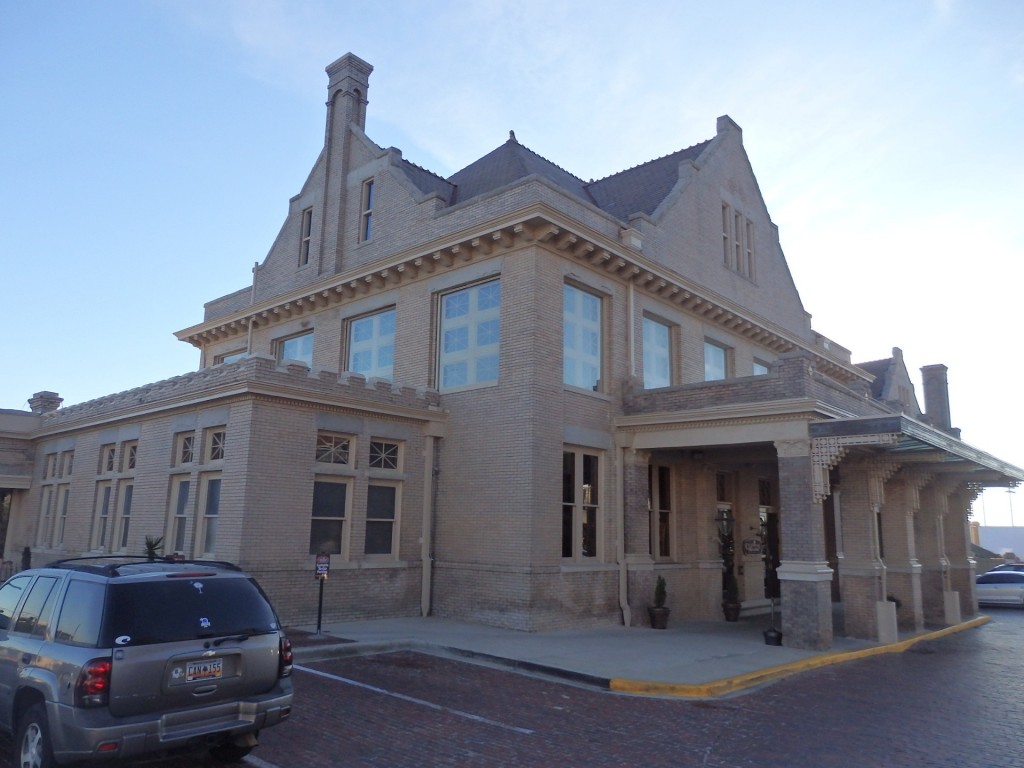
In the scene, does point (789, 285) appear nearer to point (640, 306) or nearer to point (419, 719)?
point (640, 306)

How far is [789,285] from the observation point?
2680 cm

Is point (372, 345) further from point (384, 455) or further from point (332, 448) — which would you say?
point (332, 448)

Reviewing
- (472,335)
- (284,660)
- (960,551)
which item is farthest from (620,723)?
(960,551)

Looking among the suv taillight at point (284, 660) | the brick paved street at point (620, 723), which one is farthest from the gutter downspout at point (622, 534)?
the suv taillight at point (284, 660)

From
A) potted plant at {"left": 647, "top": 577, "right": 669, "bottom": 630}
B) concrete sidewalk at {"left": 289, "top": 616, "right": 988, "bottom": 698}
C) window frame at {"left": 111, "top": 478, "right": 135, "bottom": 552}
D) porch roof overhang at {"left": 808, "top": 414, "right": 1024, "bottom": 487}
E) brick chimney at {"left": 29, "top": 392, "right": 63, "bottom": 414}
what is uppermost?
brick chimney at {"left": 29, "top": 392, "right": 63, "bottom": 414}

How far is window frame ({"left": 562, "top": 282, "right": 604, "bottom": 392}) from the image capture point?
17.3 m

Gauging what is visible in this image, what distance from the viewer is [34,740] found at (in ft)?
19.4

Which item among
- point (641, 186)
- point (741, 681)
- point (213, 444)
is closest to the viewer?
point (741, 681)

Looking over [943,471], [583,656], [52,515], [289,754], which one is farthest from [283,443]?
[943,471]

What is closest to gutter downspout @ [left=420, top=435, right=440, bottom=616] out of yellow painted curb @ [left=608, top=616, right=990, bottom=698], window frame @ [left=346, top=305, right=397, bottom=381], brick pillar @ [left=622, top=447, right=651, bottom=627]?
window frame @ [left=346, top=305, right=397, bottom=381]

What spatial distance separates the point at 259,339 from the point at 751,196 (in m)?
17.0

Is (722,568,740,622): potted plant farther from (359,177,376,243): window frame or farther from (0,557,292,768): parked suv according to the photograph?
(0,557,292,768): parked suv

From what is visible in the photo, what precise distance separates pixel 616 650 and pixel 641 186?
14.8m

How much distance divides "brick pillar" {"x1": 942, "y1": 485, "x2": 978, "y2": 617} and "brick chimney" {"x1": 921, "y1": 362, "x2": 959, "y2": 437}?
1320 centimetres
